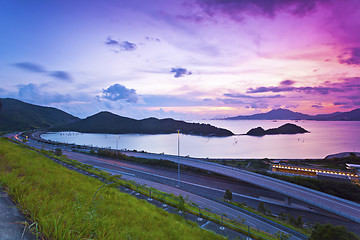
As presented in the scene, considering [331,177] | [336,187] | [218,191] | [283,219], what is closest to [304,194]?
[283,219]

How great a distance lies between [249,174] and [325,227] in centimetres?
3026

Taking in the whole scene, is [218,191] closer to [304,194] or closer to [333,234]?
[304,194]

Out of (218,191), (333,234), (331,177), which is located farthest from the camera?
(331,177)

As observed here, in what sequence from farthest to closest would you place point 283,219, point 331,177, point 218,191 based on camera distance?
point 331,177 → point 218,191 → point 283,219

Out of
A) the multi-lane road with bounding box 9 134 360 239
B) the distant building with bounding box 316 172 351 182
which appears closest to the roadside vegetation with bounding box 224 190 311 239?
the multi-lane road with bounding box 9 134 360 239

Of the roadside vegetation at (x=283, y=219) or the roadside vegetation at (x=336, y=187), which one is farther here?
the roadside vegetation at (x=336, y=187)

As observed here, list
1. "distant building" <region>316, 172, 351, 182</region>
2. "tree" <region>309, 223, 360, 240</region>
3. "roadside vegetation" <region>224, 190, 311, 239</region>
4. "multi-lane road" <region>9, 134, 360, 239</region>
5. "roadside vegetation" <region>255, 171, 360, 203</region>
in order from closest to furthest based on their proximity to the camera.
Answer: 1. "tree" <region>309, 223, 360, 240</region>
2. "roadside vegetation" <region>224, 190, 311, 239</region>
3. "multi-lane road" <region>9, 134, 360, 239</region>
4. "roadside vegetation" <region>255, 171, 360, 203</region>
5. "distant building" <region>316, 172, 351, 182</region>

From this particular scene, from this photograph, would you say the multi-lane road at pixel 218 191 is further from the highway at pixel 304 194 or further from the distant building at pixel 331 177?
the distant building at pixel 331 177

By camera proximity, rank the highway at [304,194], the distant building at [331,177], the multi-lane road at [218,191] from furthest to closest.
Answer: the distant building at [331,177] < the highway at [304,194] < the multi-lane road at [218,191]

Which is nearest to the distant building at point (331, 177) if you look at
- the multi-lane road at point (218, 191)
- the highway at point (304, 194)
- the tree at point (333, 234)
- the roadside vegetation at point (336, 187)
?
the roadside vegetation at point (336, 187)

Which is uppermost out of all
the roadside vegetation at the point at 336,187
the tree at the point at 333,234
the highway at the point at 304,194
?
the tree at the point at 333,234

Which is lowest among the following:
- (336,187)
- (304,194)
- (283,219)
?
(283,219)

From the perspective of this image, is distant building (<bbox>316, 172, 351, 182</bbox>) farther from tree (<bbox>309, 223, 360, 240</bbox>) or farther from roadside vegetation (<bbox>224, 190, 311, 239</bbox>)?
tree (<bbox>309, 223, 360, 240</bbox>)

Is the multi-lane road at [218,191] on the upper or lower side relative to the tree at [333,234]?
lower
